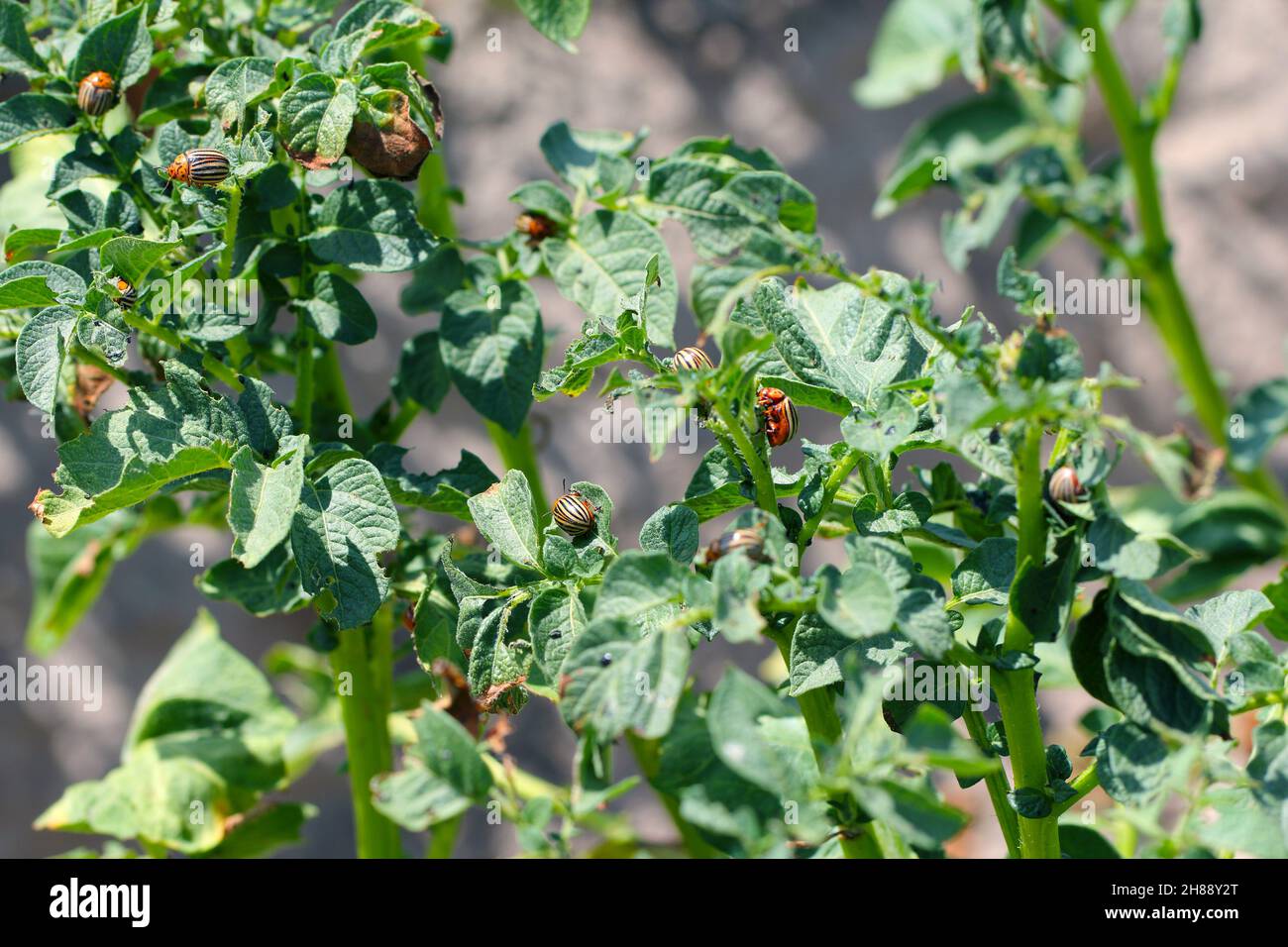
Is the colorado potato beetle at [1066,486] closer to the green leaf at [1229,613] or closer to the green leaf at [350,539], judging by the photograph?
the green leaf at [1229,613]

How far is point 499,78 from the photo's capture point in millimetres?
2238

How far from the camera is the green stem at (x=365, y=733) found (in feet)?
3.56

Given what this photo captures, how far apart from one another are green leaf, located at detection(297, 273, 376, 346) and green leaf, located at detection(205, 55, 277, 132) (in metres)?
0.14

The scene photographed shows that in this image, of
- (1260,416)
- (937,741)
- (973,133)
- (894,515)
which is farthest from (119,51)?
(973,133)

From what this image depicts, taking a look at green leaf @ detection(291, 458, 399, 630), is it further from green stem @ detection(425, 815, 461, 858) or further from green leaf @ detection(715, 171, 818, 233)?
green stem @ detection(425, 815, 461, 858)

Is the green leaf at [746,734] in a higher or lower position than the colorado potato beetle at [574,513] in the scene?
lower

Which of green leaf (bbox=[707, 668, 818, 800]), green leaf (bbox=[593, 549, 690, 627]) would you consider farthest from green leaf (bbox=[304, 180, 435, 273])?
green leaf (bbox=[707, 668, 818, 800])

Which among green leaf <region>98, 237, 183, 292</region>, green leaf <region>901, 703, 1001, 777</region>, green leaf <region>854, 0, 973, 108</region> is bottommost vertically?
green leaf <region>901, 703, 1001, 777</region>

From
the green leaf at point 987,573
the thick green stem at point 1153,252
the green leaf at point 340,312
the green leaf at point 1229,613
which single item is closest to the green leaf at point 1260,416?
the thick green stem at point 1153,252

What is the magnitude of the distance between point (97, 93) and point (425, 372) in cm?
32

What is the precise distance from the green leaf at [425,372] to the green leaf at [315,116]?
249mm

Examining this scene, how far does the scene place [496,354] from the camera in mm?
974

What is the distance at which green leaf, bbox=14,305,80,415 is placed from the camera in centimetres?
77

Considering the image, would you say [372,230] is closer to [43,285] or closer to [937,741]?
[43,285]
